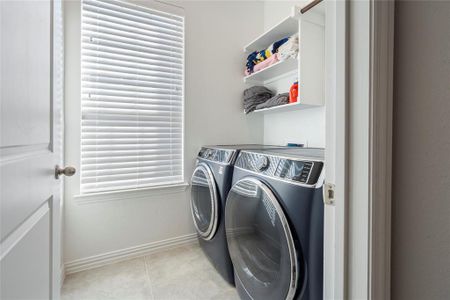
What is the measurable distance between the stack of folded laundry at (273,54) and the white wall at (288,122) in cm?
27

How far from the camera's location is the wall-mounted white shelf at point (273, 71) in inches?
66.9

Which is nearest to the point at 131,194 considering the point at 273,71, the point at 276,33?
the point at 273,71

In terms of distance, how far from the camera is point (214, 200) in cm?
142

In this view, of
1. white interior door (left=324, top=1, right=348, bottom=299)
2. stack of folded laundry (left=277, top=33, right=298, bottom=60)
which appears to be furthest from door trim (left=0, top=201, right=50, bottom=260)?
stack of folded laundry (left=277, top=33, right=298, bottom=60)

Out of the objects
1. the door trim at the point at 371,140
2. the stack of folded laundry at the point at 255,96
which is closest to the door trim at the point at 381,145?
the door trim at the point at 371,140

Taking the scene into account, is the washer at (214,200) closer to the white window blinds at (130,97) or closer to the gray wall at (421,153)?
the white window blinds at (130,97)

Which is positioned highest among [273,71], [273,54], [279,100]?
[273,54]

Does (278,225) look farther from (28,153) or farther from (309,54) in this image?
(309,54)

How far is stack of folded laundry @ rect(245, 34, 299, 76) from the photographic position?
159 centimetres

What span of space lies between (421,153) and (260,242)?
2.49 ft

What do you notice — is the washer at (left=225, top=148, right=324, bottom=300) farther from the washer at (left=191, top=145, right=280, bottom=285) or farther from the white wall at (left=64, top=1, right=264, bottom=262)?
the white wall at (left=64, top=1, right=264, bottom=262)

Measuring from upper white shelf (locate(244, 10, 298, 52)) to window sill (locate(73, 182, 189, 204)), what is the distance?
149 cm

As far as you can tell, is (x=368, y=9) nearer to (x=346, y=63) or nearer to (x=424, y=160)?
(x=346, y=63)

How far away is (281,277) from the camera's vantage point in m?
0.88
